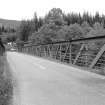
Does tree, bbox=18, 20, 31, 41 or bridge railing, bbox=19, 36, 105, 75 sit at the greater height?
tree, bbox=18, 20, 31, 41

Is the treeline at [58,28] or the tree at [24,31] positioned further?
the tree at [24,31]

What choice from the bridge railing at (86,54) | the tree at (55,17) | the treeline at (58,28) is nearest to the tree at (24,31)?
the treeline at (58,28)

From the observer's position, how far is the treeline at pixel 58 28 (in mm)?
55406

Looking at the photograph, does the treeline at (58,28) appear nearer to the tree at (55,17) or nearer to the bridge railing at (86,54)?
the tree at (55,17)

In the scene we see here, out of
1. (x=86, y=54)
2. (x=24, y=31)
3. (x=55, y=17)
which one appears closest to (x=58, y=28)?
(x=55, y=17)

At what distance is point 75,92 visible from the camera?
7.73 metres

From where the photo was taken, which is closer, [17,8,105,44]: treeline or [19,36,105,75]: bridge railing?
[19,36,105,75]: bridge railing

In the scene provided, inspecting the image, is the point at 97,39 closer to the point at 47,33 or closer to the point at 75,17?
the point at 47,33

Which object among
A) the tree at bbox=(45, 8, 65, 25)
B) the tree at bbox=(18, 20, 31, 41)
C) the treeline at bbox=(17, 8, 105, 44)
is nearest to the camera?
the treeline at bbox=(17, 8, 105, 44)

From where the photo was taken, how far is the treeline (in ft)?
182

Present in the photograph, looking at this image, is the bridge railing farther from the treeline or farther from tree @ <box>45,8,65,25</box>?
tree @ <box>45,8,65,25</box>

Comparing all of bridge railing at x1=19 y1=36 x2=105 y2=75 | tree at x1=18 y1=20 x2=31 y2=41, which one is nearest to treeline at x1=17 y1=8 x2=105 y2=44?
tree at x1=18 y1=20 x2=31 y2=41

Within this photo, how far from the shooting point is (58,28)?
235 ft

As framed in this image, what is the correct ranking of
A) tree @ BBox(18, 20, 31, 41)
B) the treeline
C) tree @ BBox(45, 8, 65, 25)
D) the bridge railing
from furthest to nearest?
tree @ BBox(18, 20, 31, 41) < tree @ BBox(45, 8, 65, 25) < the treeline < the bridge railing
